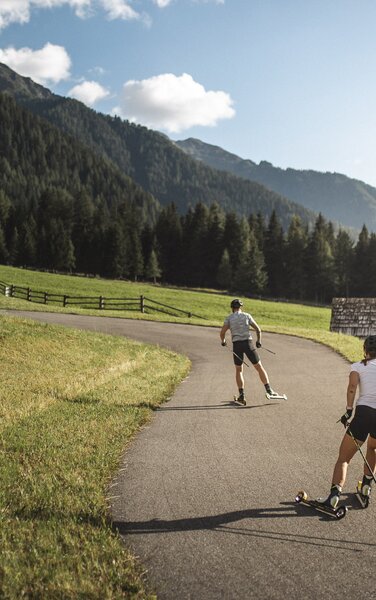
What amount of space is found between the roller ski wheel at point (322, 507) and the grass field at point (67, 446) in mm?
2351

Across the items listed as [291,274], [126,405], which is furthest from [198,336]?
[291,274]

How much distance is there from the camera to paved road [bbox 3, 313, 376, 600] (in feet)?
14.2

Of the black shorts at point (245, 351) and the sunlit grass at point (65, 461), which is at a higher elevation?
the black shorts at point (245, 351)

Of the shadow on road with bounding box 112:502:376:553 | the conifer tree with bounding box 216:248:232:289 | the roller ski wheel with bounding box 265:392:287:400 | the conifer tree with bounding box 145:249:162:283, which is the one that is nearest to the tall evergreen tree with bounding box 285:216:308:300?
the conifer tree with bounding box 216:248:232:289

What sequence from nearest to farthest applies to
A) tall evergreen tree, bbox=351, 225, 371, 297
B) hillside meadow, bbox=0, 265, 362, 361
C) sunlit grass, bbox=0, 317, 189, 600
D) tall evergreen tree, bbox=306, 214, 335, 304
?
sunlit grass, bbox=0, 317, 189, 600 → hillside meadow, bbox=0, 265, 362, 361 → tall evergreen tree, bbox=306, 214, 335, 304 → tall evergreen tree, bbox=351, 225, 371, 297

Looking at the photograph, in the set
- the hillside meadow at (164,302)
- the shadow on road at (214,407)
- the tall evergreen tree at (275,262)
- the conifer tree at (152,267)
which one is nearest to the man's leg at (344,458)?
the shadow on road at (214,407)

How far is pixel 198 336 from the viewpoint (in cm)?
2686

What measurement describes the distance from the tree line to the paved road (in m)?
76.2

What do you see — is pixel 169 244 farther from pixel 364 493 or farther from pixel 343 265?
pixel 364 493

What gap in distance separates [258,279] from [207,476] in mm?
78368

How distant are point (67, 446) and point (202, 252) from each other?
86526mm

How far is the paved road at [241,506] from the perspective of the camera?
4.33 m

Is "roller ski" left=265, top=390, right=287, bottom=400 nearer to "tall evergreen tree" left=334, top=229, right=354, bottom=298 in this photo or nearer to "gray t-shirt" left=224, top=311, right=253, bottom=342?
"gray t-shirt" left=224, top=311, right=253, bottom=342

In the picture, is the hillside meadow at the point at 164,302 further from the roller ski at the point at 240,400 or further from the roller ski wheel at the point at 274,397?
the roller ski at the point at 240,400
